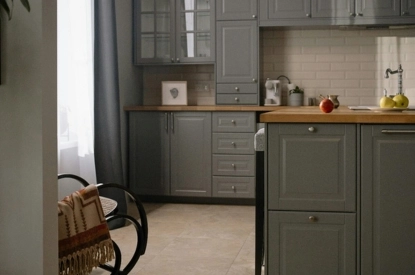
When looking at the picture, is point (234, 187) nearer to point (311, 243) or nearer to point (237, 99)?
point (237, 99)

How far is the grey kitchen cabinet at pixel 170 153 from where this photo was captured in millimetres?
6055

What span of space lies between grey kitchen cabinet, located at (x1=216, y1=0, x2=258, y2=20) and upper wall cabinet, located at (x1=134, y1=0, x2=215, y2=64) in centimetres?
8

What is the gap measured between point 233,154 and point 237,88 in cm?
63

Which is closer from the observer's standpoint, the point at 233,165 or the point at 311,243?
the point at 311,243

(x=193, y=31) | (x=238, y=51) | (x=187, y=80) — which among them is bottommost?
(x=187, y=80)

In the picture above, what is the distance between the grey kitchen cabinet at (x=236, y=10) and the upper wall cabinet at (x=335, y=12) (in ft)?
0.28

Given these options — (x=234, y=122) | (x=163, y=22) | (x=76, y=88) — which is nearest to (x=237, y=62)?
(x=234, y=122)

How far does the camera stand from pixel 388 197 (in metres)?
2.94

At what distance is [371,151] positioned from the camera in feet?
9.67

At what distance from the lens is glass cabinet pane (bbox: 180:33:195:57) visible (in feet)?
20.5

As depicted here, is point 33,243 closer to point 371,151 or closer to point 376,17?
point 371,151

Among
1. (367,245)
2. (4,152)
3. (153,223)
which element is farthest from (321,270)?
(153,223)

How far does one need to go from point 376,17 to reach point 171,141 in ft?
7.19

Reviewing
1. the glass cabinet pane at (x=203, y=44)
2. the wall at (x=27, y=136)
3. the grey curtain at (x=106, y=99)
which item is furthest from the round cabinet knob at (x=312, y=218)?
the glass cabinet pane at (x=203, y=44)
